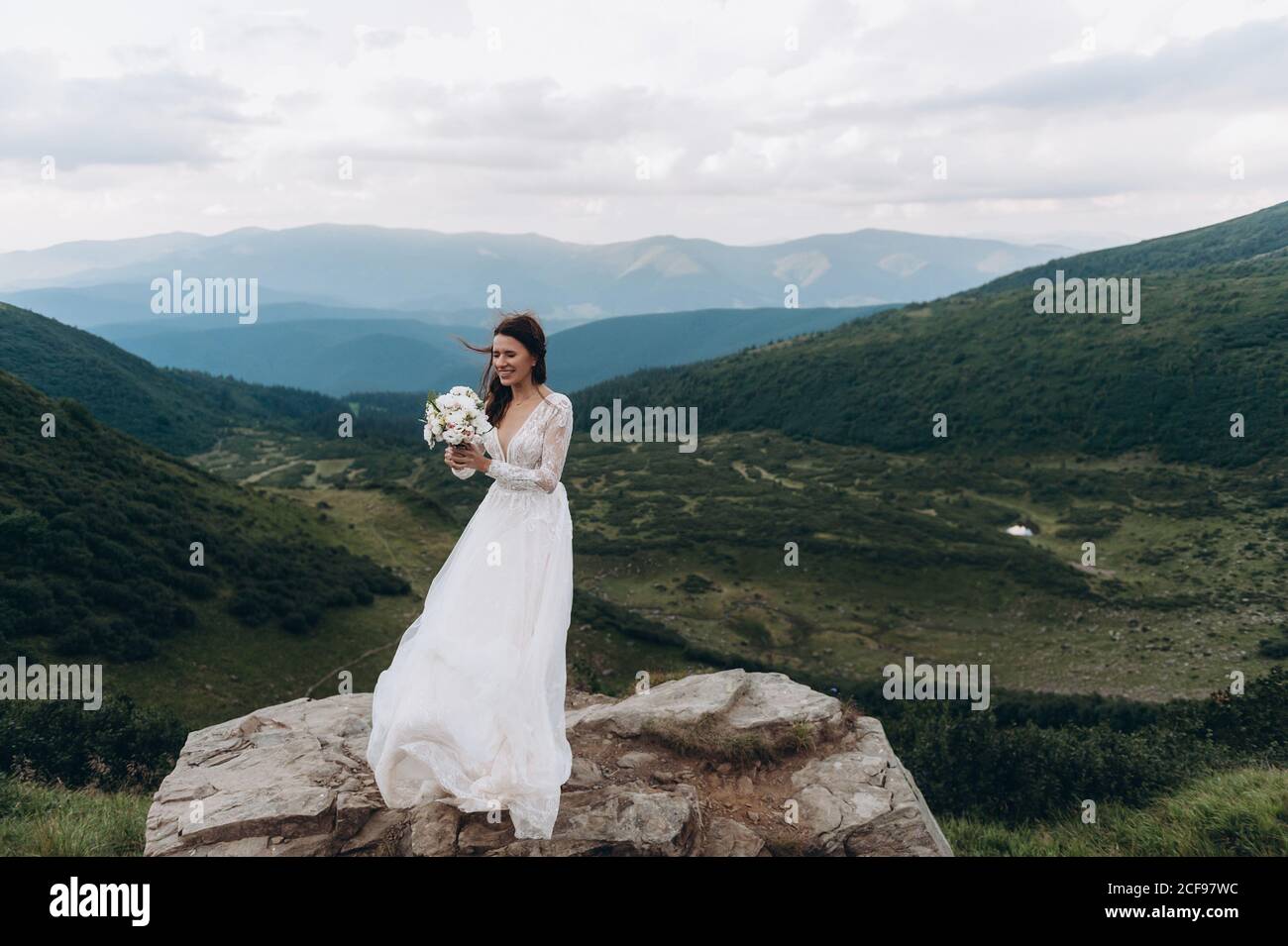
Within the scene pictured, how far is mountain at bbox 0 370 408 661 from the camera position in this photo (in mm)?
24828

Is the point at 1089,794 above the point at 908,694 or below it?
above

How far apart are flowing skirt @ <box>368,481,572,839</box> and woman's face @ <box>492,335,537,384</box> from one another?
0.98 meters

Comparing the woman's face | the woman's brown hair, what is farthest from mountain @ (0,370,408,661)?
the woman's face

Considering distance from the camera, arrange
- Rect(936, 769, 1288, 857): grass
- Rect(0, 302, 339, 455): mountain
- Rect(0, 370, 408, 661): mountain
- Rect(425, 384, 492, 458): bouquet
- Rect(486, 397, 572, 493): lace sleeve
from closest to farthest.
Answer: Rect(425, 384, 492, 458): bouquet < Rect(486, 397, 572, 493): lace sleeve < Rect(936, 769, 1288, 857): grass < Rect(0, 370, 408, 661): mountain < Rect(0, 302, 339, 455): mountain

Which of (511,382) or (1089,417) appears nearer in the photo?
(511,382)

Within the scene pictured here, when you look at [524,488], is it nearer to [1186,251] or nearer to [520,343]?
[520,343]

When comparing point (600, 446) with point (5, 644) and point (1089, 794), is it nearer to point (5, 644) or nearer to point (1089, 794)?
point (5, 644)

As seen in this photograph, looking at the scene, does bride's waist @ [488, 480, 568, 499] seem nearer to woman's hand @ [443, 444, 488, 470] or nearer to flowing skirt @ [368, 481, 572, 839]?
flowing skirt @ [368, 481, 572, 839]

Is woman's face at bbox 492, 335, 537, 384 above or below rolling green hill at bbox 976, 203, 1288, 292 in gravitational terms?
below
